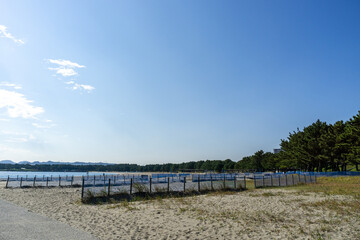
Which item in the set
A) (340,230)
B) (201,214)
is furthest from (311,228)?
(201,214)

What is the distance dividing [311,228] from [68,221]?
35.3 feet

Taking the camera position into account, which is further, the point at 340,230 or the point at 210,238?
the point at 340,230

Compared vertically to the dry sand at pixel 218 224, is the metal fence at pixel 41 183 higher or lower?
lower

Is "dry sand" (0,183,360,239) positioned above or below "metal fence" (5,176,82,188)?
above

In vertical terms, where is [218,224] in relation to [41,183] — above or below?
above

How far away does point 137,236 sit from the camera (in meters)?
8.55

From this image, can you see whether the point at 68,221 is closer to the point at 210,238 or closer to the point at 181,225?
the point at 181,225

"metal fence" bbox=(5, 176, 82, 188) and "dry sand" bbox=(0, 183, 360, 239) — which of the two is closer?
"dry sand" bbox=(0, 183, 360, 239)

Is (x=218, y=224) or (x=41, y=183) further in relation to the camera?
(x=41, y=183)

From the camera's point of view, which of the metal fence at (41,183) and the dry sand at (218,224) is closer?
the dry sand at (218,224)

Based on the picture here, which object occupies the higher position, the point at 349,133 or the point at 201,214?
the point at 349,133

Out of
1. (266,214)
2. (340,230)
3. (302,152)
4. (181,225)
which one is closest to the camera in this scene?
(340,230)

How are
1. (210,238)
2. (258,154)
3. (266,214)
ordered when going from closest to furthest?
(210,238), (266,214), (258,154)

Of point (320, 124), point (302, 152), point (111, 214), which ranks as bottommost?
point (111, 214)
